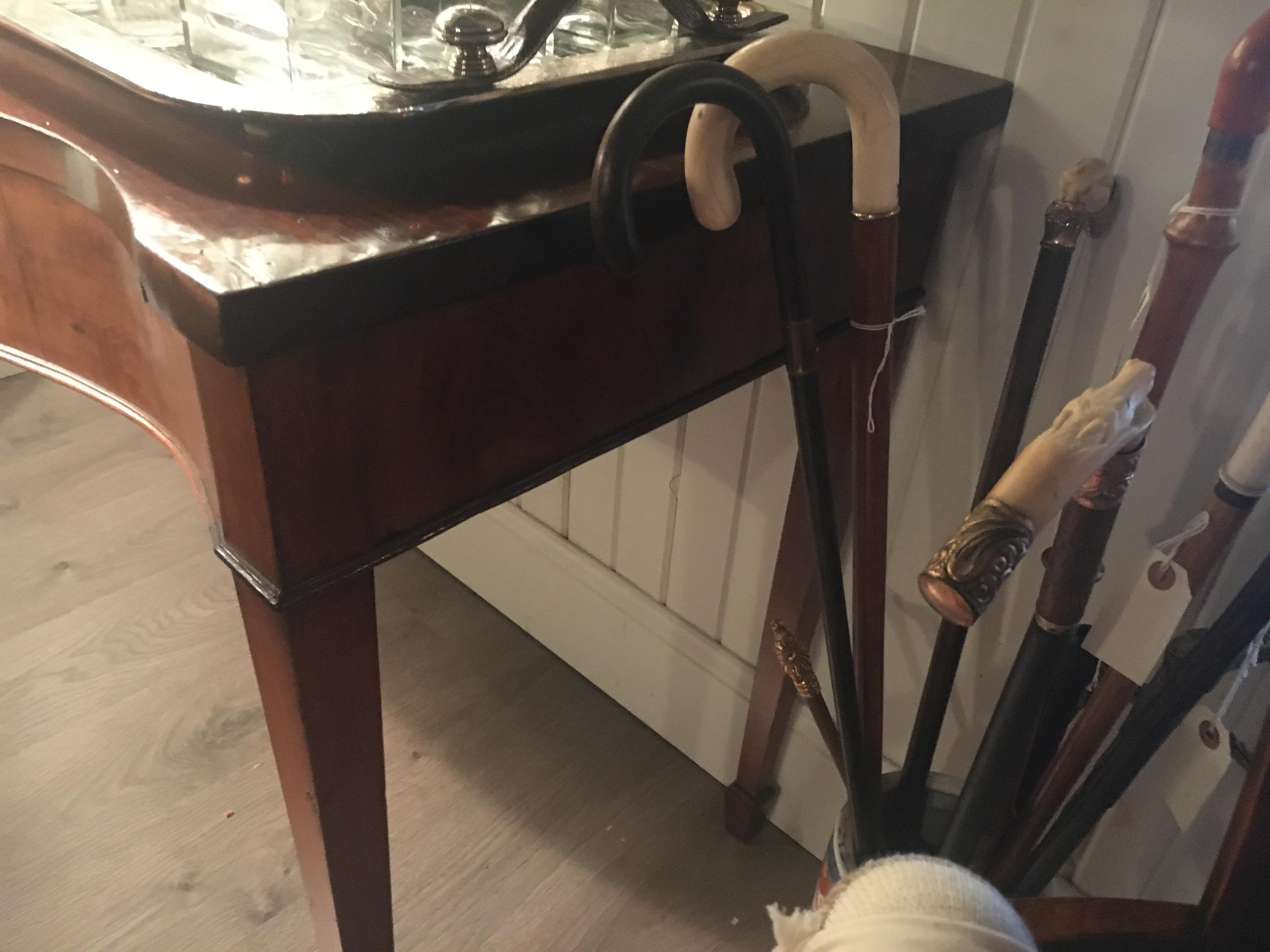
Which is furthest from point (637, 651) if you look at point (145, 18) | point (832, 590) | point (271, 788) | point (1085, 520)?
point (145, 18)

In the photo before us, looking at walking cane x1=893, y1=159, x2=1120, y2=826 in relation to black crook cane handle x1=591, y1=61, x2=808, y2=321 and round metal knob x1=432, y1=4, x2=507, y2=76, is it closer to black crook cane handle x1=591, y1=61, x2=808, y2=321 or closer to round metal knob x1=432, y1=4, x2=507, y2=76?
black crook cane handle x1=591, y1=61, x2=808, y2=321

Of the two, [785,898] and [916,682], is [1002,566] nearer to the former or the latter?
[916,682]

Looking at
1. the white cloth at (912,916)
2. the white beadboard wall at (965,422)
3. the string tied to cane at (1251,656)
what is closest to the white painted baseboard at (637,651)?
the white beadboard wall at (965,422)

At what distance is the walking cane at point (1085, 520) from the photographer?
0.38m

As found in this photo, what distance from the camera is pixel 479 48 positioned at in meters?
0.49

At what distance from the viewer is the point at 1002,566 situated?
0.38 m

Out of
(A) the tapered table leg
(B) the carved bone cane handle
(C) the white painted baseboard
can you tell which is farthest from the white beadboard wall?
(A) the tapered table leg

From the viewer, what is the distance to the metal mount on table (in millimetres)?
483

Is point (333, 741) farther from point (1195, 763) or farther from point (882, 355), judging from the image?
point (1195, 763)

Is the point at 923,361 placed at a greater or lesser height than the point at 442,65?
lesser

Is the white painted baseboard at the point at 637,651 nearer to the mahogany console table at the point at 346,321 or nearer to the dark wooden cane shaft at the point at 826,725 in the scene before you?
the dark wooden cane shaft at the point at 826,725

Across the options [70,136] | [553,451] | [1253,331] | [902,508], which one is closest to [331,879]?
[553,451]

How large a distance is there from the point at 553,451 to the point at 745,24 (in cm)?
35

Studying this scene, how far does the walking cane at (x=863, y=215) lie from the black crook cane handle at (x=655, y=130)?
0.02m
